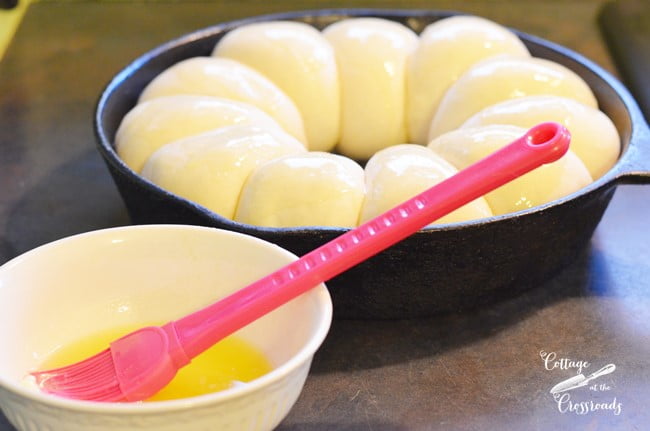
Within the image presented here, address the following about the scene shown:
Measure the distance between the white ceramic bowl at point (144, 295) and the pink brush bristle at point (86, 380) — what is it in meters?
0.03

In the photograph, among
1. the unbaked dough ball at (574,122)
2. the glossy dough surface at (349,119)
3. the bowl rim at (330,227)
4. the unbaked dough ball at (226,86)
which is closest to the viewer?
the bowl rim at (330,227)

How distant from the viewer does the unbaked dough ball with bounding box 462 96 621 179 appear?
3.95 ft

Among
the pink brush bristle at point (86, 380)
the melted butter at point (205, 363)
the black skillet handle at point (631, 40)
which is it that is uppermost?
the pink brush bristle at point (86, 380)

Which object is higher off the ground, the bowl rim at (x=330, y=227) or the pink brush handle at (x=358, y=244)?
the pink brush handle at (x=358, y=244)

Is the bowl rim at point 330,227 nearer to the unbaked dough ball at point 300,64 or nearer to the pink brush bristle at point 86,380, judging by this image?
the unbaked dough ball at point 300,64

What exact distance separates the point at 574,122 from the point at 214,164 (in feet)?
1.75

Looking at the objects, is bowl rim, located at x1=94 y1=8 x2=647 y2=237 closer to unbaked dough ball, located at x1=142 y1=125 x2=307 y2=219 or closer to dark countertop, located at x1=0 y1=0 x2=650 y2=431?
unbaked dough ball, located at x1=142 y1=125 x2=307 y2=219

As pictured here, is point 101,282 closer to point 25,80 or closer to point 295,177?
point 295,177

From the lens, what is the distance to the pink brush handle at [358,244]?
2.62 ft

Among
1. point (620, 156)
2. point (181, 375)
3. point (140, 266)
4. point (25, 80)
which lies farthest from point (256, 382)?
point (25, 80)

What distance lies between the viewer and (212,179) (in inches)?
43.5

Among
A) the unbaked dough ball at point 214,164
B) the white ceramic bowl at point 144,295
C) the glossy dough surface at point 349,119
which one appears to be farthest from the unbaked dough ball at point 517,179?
the white ceramic bowl at point 144,295

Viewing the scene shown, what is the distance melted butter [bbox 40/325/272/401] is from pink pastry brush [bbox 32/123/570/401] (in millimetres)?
32

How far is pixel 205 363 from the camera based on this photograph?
2.76 ft
